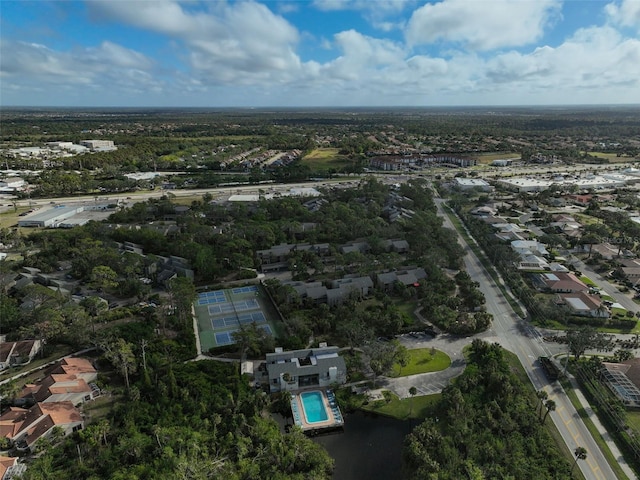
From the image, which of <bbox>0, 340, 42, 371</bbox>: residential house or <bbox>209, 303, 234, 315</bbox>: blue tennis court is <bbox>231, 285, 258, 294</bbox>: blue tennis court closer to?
<bbox>209, 303, 234, 315</bbox>: blue tennis court

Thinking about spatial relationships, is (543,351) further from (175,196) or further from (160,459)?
(175,196)

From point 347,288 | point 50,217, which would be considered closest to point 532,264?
point 347,288

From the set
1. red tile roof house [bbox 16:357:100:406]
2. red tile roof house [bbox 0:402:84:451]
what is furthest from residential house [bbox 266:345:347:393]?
red tile roof house [bbox 0:402:84:451]

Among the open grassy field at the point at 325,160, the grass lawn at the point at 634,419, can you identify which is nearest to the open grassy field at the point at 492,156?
the open grassy field at the point at 325,160

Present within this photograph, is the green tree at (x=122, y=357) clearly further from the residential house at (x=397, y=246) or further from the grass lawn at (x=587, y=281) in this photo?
the grass lawn at (x=587, y=281)

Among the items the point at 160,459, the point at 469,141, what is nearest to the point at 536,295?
the point at 160,459

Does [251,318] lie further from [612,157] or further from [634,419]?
[612,157]
